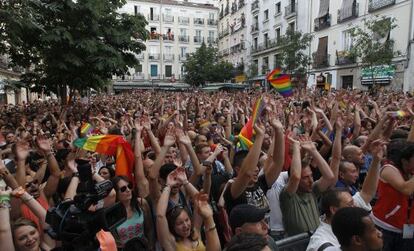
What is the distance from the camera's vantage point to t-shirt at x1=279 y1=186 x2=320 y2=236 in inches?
131

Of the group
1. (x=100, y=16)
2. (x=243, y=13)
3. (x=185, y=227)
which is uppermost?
(x=243, y=13)

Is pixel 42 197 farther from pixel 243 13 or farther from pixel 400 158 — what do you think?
pixel 243 13

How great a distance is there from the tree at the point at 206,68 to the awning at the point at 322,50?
13237 mm

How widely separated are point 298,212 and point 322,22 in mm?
26070

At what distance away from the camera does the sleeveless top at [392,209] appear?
318 centimetres

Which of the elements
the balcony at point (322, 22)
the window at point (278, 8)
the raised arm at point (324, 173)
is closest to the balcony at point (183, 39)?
the window at point (278, 8)

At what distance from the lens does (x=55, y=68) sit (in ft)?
35.3

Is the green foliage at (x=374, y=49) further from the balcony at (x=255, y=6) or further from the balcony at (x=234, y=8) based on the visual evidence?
the balcony at (x=234, y=8)

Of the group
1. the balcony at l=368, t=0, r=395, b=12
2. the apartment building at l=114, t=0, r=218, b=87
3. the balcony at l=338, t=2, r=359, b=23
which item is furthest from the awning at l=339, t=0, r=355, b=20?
the apartment building at l=114, t=0, r=218, b=87

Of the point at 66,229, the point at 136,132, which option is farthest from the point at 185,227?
the point at 136,132

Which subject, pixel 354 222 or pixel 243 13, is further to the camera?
pixel 243 13

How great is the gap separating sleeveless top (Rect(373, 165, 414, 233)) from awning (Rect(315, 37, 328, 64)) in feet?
82.1

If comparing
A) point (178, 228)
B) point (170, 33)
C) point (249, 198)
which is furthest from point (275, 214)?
point (170, 33)

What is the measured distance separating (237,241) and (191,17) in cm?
5513
